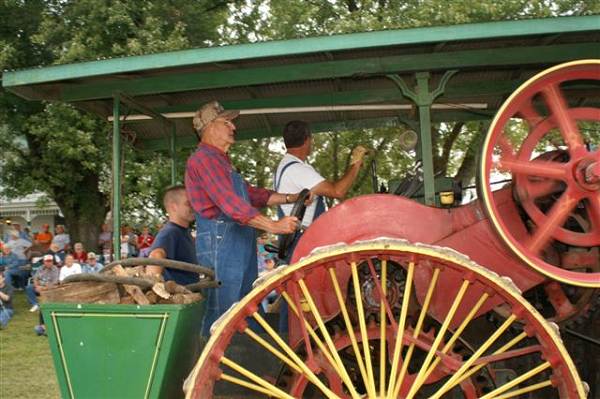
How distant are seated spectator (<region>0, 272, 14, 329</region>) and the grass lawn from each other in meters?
0.13

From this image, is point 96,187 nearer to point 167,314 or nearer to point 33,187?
point 33,187

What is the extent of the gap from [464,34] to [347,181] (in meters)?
0.94

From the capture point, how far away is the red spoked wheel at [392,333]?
2479 millimetres

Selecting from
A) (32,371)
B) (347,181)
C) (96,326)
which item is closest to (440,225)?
(347,181)

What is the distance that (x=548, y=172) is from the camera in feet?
8.76

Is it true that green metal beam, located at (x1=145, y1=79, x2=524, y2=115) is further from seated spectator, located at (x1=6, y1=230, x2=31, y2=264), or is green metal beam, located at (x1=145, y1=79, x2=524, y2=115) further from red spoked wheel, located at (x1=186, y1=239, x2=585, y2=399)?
seated spectator, located at (x1=6, y1=230, x2=31, y2=264)

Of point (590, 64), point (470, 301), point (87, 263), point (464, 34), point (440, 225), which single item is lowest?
point (87, 263)

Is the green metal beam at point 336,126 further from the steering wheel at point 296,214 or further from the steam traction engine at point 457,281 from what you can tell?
the steam traction engine at point 457,281

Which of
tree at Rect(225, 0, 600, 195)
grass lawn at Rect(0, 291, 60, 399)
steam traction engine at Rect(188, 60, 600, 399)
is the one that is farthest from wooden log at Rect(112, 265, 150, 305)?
tree at Rect(225, 0, 600, 195)

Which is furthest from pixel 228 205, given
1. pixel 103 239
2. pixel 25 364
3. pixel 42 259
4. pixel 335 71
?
pixel 103 239

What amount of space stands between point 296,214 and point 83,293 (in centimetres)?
101

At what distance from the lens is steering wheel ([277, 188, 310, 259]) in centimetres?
328

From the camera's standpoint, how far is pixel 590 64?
2553 mm

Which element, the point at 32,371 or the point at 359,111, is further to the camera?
the point at 32,371
